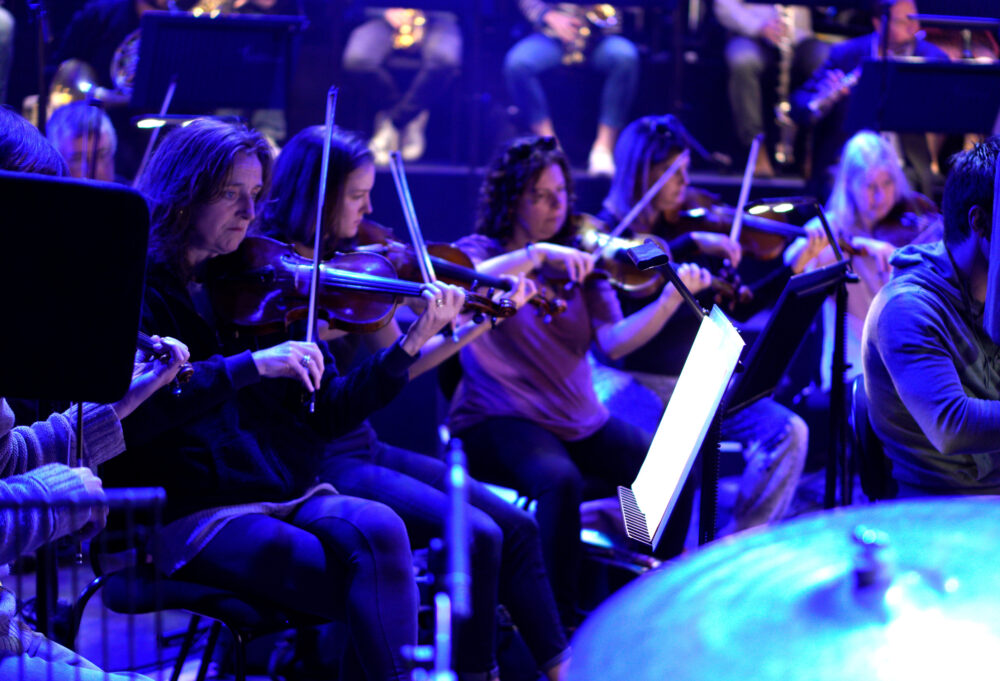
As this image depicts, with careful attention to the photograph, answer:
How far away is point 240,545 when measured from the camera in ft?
6.58

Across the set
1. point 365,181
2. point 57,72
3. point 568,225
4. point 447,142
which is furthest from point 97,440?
point 447,142

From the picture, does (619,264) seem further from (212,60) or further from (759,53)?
(759,53)

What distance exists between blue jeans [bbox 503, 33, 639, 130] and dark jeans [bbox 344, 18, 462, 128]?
0.29 m

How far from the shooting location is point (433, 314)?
2.48m

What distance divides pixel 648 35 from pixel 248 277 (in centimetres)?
381

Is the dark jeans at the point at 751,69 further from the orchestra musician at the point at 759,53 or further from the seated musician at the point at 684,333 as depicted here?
the seated musician at the point at 684,333

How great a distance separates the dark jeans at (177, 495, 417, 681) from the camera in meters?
2.00

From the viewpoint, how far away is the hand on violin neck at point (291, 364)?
2.09 metres

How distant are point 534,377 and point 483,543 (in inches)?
28.8

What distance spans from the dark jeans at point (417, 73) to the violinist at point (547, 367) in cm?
219

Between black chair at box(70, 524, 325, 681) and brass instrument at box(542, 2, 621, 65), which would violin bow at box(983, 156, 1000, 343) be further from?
brass instrument at box(542, 2, 621, 65)

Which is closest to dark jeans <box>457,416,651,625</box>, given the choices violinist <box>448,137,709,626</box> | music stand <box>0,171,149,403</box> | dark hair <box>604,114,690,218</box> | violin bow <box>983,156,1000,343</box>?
violinist <box>448,137,709,626</box>

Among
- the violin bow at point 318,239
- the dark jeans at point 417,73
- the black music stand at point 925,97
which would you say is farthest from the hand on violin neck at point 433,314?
the dark jeans at point 417,73

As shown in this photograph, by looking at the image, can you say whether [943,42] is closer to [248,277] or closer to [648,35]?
[648,35]
